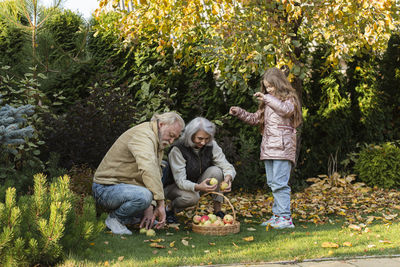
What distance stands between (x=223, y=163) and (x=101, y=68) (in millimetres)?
3194

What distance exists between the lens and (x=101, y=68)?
22.2ft

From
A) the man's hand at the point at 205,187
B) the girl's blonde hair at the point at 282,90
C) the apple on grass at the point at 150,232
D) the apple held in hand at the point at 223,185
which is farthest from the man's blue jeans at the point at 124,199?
the girl's blonde hair at the point at 282,90

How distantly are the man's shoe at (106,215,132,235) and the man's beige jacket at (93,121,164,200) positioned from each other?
12.6 inches

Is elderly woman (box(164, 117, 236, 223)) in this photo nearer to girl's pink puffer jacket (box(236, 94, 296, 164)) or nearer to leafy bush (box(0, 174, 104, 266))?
girl's pink puffer jacket (box(236, 94, 296, 164))

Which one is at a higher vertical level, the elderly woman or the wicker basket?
the elderly woman

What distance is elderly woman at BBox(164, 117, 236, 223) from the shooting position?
4.08m

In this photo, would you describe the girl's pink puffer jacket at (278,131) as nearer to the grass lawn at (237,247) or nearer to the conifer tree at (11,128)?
the grass lawn at (237,247)

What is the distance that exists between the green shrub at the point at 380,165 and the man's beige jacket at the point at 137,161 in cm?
420

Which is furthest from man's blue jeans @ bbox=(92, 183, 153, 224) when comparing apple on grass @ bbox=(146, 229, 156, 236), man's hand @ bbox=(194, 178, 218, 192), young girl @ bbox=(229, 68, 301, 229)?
young girl @ bbox=(229, 68, 301, 229)

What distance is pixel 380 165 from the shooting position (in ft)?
22.5

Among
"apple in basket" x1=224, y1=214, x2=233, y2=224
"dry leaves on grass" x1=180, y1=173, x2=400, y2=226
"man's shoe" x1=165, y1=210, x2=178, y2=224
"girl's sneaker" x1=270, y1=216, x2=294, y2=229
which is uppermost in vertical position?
"apple in basket" x1=224, y1=214, x2=233, y2=224

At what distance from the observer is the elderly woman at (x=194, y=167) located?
4078 millimetres

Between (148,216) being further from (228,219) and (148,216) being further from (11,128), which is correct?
(11,128)

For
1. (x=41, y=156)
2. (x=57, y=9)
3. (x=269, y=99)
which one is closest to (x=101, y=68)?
(x=57, y=9)
